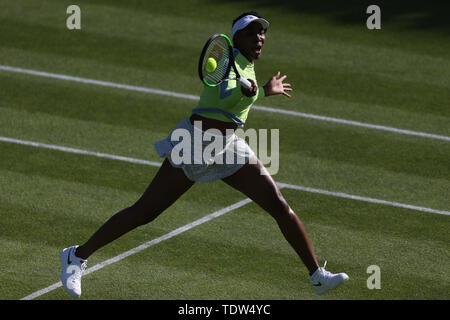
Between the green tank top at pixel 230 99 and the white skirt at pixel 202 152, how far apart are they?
0.56 ft

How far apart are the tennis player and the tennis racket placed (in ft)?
0.23

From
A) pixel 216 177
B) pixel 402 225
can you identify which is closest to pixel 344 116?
pixel 402 225

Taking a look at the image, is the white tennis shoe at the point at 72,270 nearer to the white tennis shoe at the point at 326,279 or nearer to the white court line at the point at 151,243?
the white court line at the point at 151,243

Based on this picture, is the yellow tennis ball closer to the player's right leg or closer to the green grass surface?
the player's right leg

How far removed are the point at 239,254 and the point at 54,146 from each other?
3.67 meters

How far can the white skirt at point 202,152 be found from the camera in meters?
8.88

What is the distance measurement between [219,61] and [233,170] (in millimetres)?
954

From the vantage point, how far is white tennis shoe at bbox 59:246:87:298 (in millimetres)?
Answer: 9086

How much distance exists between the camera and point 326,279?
9.12 metres

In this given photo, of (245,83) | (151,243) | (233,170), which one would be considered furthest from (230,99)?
(151,243)

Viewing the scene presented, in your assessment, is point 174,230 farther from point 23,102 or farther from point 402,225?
point 23,102

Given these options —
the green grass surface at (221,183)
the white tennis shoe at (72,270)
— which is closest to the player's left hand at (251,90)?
the green grass surface at (221,183)

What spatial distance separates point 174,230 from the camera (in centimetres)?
1062

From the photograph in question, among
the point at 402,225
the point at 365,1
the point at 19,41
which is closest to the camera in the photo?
the point at 402,225
